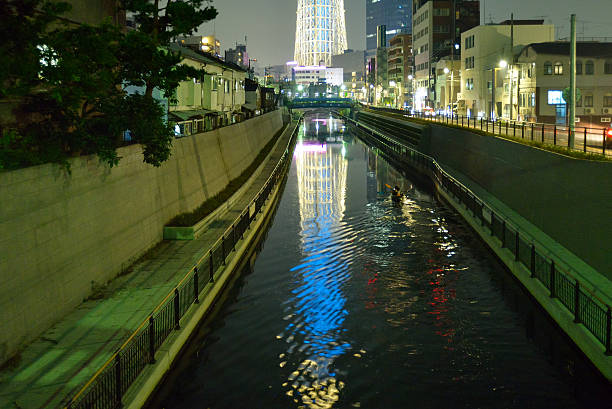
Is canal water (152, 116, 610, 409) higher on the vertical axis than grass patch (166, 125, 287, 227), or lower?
lower

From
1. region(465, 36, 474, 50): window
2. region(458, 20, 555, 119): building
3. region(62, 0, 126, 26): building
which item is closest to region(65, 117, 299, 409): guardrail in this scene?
region(62, 0, 126, 26): building

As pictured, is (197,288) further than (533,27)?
No

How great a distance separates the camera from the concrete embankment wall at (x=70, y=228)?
14.3 meters

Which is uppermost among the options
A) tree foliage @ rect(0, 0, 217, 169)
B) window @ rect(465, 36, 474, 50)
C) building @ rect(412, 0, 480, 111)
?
building @ rect(412, 0, 480, 111)

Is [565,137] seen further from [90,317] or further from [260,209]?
[90,317]

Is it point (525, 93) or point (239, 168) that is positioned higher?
point (525, 93)

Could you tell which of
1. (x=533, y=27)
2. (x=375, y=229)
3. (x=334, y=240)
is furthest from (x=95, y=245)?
(x=533, y=27)

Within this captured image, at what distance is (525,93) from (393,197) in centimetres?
4530

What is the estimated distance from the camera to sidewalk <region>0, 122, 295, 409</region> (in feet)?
39.9

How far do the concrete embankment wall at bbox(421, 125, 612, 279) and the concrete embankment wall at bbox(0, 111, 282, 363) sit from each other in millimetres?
15656

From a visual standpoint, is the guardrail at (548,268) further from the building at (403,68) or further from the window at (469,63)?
the building at (403,68)

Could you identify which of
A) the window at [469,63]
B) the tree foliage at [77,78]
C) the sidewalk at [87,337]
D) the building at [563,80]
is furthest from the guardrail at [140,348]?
the window at [469,63]

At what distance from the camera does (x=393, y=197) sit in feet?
144

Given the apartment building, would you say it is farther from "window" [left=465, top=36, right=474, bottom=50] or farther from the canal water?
the canal water
